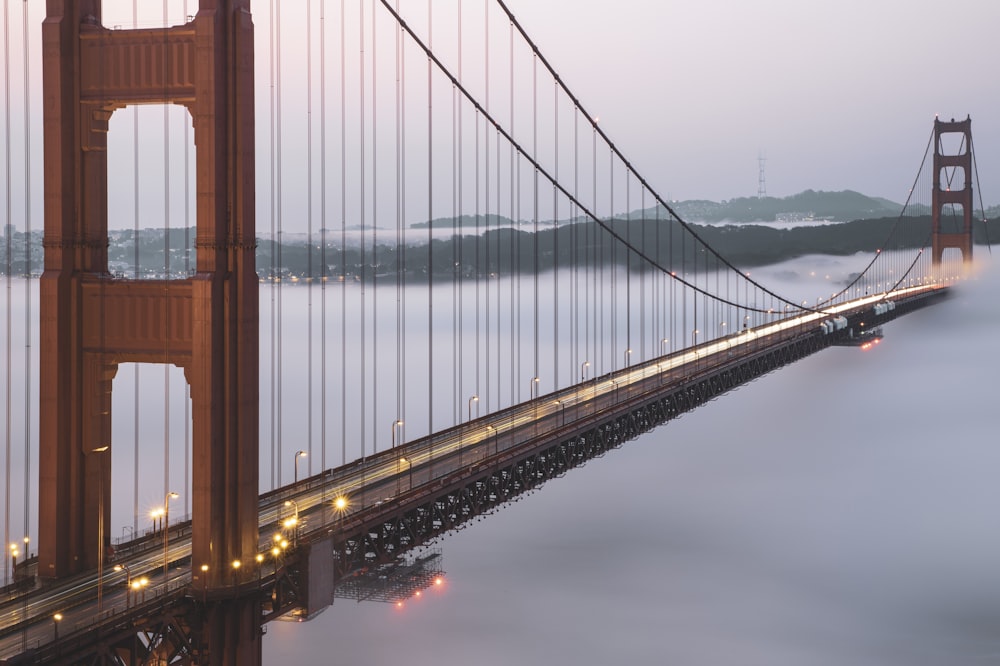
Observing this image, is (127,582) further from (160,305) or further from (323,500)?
(323,500)

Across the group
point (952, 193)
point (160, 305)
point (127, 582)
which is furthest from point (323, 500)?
point (952, 193)

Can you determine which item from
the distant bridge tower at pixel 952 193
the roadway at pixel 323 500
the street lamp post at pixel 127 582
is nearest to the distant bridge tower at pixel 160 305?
the street lamp post at pixel 127 582

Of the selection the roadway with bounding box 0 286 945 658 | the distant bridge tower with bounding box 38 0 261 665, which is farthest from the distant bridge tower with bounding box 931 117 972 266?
the distant bridge tower with bounding box 38 0 261 665

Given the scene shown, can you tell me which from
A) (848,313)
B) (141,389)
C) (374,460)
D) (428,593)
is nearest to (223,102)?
(374,460)

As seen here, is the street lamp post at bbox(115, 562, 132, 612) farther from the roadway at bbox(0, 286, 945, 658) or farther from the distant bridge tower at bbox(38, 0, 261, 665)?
the distant bridge tower at bbox(38, 0, 261, 665)

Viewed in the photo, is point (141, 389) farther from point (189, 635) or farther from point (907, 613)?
point (189, 635)

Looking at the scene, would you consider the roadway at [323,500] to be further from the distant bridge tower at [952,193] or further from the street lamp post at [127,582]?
the distant bridge tower at [952,193]

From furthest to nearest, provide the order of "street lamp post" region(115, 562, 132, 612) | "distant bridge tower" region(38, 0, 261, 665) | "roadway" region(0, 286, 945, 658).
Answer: "distant bridge tower" region(38, 0, 261, 665)
"roadway" region(0, 286, 945, 658)
"street lamp post" region(115, 562, 132, 612)
